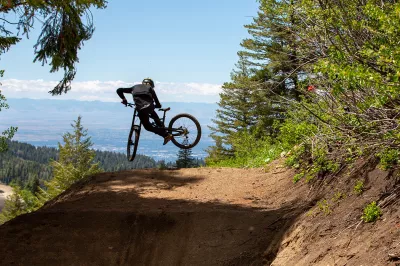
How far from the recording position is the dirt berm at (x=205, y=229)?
502cm

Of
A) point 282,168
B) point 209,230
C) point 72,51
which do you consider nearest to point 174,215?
point 209,230

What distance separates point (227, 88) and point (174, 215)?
18.1m

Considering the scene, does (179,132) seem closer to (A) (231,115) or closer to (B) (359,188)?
(B) (359,188)

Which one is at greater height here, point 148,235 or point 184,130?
point 184,130

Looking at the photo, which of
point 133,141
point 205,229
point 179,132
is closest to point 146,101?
point 179,132

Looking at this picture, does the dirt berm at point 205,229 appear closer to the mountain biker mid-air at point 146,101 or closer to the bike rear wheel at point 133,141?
the bike rear wheel at point 133,141

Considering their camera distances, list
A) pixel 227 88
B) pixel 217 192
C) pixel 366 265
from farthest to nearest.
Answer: pixel 227 88
pixel 217 192
pixel 366 265

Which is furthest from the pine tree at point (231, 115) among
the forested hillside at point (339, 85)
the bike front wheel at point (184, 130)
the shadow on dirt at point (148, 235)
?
the shadow on dirt at point (148, 235)

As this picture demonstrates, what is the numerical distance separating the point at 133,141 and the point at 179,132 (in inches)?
54.5

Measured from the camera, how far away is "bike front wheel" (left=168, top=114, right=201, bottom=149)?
11141 mm

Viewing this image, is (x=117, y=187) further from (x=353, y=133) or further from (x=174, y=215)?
(x=353, y=133)

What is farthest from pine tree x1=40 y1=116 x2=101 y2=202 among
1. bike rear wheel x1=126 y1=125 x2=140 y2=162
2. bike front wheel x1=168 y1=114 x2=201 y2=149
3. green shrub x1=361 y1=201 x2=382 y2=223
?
green shrub x1=361 y1=201 x2=382 y2=223

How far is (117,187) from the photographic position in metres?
11.6

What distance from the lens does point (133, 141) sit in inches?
446
